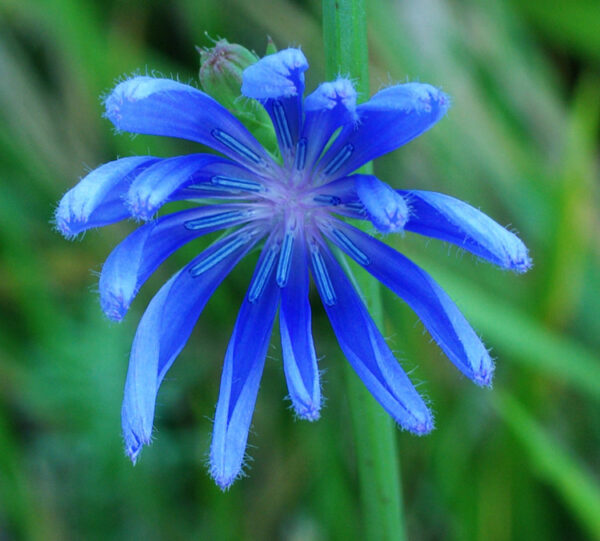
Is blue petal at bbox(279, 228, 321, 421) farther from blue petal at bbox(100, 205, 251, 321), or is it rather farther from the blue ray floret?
Answer: blue petal at bbox(100, 205, 251, 321)

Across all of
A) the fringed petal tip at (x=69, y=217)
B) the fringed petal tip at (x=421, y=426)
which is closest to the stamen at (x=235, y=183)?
the fringed petal tip at (x=69, y=217)

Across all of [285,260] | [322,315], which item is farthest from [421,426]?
[322,315]

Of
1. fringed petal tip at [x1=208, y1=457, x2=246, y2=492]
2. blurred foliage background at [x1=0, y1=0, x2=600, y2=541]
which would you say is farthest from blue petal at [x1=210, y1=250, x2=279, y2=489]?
blurred foliage background at [x1=0, y1=0, x2=600, y2=541]

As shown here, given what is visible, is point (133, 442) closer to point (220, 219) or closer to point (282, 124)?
point (220, 219)

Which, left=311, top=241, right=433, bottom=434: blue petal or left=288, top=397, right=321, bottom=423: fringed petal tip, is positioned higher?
left=311, top=241, right=433, bottom=434: blue petal

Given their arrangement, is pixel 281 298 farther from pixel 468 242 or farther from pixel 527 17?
pixel 527 17

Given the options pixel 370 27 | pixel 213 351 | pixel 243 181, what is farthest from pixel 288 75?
pixel 370 27
